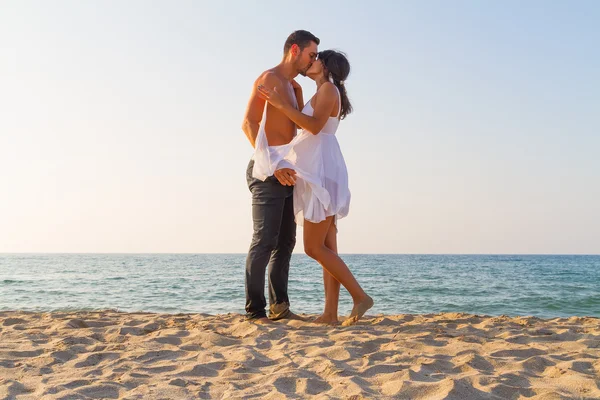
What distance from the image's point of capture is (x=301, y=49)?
4.27 m

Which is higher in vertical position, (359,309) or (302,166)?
(302,166)

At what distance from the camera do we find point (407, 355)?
10.4 ft

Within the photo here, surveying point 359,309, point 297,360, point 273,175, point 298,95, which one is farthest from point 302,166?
point 297,360

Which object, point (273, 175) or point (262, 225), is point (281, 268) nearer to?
point (262, 225)

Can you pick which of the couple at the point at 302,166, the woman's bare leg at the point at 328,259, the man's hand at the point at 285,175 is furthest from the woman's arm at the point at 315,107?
the woman's bare leg at the point at 328,259

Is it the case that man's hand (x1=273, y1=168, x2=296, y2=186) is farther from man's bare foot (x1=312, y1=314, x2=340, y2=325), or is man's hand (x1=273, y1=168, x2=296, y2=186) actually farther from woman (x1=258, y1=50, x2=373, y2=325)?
man's bare foot (x1=312, y1=314, x2=340, y2=325)

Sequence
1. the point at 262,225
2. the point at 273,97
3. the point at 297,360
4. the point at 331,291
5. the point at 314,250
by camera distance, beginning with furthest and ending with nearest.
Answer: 1. the point at 331,291
2. the point at 262,225
3. the point at 314,250
4. the point at 273,97
5. the point at 297,360

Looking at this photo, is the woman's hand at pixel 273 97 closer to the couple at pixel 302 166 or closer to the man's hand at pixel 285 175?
the couple at pixel 302 166

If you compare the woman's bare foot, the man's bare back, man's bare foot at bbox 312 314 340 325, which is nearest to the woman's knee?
man's bare foot at bbox 312 314 340 325

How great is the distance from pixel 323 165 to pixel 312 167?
11 centimetres

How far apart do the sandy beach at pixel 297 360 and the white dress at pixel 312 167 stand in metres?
0.90

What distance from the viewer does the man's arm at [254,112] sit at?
14.2 feet

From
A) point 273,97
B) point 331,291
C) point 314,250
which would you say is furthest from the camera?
point 331,291

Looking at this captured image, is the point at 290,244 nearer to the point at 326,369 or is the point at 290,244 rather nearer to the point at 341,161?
the point at 341,161
